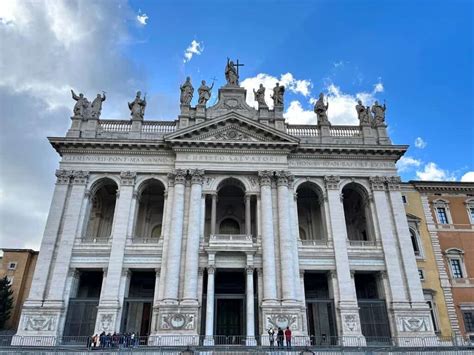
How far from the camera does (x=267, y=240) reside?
2605 cm

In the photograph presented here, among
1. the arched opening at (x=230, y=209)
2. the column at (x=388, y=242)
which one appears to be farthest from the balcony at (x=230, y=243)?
the column at (x=388, y=242)

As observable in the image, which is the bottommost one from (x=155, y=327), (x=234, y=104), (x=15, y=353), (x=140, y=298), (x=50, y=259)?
(x=15, y=353)

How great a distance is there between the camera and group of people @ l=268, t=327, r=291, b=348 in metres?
20.6

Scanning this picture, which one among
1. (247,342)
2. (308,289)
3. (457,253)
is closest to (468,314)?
(457,253)

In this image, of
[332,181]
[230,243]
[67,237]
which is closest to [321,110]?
[332,181]

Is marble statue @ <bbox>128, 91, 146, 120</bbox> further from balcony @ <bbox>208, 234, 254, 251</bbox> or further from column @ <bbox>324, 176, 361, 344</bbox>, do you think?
column @ <bbox>324, 176, 361, 344</bbox>

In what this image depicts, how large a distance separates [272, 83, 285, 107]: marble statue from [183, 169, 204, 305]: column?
9478 millimetres

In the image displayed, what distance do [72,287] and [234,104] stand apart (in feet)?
62.6

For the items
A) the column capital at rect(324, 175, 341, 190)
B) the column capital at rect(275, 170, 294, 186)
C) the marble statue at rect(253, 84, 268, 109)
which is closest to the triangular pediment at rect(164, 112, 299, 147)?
the column capital at rect(275, 170, 294, 186)

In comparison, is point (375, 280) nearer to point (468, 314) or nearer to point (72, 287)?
point (468, 314)

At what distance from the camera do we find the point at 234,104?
32.0 m

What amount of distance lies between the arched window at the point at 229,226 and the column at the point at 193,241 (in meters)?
4.73

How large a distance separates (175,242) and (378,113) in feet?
67.7

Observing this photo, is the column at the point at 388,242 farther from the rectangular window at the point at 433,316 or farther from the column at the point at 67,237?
the column at the point at 67,237
